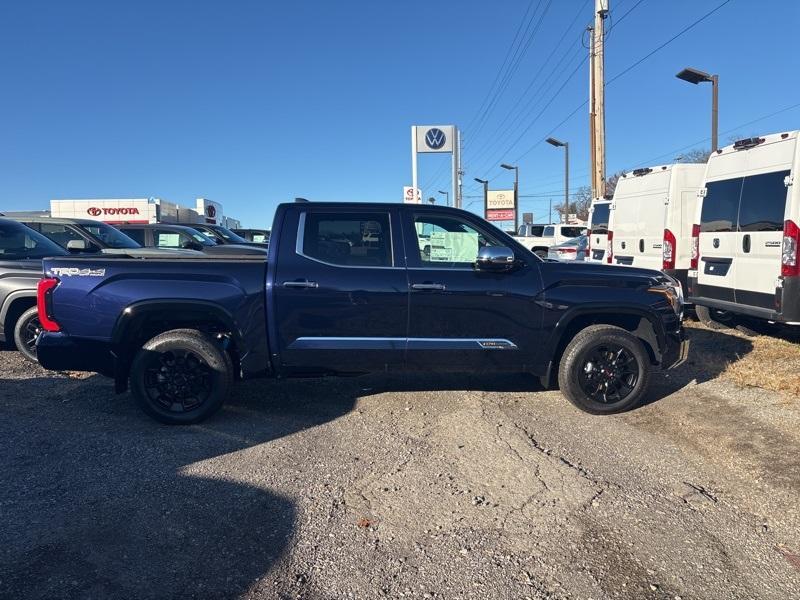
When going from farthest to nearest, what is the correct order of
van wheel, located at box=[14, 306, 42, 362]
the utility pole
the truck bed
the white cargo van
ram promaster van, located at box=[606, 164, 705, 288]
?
the utility pole < the white cargo van < ram promaster van, located at box=[606, 164, 705, 288] < van wheel, located at box=[14, 306, 42, 362] < the truck bed

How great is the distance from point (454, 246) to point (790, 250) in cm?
430

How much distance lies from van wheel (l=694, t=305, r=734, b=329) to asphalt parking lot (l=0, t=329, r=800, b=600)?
10.8ft

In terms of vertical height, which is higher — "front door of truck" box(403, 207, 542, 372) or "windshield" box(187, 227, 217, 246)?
"windshield" box(187, 227, 217, 246)

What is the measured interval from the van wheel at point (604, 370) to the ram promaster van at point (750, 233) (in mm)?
2849

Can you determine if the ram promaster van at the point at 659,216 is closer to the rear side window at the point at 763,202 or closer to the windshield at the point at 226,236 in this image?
the rear side window at the point at 763,202

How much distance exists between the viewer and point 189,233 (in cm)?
1220

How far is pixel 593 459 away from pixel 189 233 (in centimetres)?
1031

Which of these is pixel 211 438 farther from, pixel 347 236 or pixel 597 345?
pixel 597 345

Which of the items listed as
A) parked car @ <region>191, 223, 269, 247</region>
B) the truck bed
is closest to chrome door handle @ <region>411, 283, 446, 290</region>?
the truck bed

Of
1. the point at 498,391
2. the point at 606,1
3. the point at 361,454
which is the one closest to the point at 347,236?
the point at 361,454

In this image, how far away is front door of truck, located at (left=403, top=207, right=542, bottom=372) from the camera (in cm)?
490

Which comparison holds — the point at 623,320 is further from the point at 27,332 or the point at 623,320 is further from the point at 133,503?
the point at 27,332

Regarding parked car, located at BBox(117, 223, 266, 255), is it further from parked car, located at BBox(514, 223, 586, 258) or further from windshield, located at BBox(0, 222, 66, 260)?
parked car, located at BBox(514, 223, 586, 258)

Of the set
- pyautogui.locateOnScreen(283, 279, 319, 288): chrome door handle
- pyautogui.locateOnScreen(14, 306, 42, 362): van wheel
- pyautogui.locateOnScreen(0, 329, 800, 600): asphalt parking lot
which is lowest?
pyautogui.locateOnScreen(0, 329, 800, 600): asphalt parking lot
